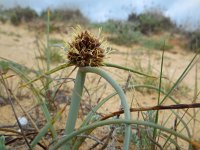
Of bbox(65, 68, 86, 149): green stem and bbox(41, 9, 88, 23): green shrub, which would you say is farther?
bbox(41, 9, 88, 23): green shrub

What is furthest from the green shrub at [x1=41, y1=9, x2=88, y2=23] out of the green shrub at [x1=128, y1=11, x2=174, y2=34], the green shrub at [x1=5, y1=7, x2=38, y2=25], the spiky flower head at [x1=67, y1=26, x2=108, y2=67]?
the spiky flower head at [x1=67, y1=26, x2=108, y2=67]

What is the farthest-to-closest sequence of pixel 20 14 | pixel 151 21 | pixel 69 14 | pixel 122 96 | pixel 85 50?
pixel 69 14
pixel 151 21
pixel 20 14
pixel 85 50
pixel 122 96

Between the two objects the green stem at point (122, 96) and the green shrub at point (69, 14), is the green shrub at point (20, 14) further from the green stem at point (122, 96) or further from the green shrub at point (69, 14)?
the green stem at point (122, 96)

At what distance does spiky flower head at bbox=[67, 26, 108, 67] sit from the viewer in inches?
37.3

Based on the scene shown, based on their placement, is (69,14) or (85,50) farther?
(69,14)

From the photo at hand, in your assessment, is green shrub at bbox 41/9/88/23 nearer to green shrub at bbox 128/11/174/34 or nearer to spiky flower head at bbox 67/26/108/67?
green shrub at bbox 128/11/174/34

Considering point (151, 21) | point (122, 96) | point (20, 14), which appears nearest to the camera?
point (122, 96)

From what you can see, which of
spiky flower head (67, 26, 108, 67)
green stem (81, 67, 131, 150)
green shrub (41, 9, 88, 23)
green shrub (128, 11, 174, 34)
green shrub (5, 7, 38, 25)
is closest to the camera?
green stem (81, 67, 131, 150)

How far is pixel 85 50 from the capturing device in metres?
0.95

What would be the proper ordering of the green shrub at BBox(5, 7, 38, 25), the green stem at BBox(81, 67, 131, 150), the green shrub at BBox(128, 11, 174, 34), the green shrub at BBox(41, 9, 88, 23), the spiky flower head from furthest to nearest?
the green shrub at BBox(41, 9, 88, 23) → the green shrub at BBox(128, 11, 174, 34) → the green shrub at BBox(5, 7, 38, 25) → the spiky flower head → the green stem at BBox(81, 67, 131, 150)

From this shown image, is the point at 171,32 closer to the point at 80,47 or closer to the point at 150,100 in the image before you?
the point at 150,100

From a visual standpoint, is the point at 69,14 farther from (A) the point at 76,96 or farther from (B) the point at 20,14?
(A) the point at 76,96

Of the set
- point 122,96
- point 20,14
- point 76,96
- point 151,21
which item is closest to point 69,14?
point 20,14

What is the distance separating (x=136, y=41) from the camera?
6461mm
